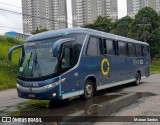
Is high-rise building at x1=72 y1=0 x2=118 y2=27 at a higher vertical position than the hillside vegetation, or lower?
A: higher

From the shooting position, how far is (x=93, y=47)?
42.8 ft

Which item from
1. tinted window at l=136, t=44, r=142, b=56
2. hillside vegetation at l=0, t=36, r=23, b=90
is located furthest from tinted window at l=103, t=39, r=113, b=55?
hillside vegetation at l=0, t=36, r=23, b=90

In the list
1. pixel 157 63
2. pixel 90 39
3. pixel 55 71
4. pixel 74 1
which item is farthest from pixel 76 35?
pixel 157 63

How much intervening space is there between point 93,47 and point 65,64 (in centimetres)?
255

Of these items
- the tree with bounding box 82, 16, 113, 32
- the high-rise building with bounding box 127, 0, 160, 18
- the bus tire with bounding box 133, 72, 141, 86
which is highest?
the high-rise building with bounding box 127, 0, 160, 18

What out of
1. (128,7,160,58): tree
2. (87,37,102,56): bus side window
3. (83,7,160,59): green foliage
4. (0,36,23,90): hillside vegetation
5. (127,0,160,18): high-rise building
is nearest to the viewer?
(87,37,102,56): bus side window

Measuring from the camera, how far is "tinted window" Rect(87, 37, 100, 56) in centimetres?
1268

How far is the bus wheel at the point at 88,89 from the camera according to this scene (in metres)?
12.3

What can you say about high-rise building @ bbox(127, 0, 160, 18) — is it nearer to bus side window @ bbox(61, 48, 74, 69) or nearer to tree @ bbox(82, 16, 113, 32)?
tree @ bbox(82, 16, 113, 32)

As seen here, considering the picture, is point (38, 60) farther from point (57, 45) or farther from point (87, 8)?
Answer: point (87, 8)

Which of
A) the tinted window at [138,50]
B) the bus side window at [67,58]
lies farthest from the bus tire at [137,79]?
the bus side window at [67,58]

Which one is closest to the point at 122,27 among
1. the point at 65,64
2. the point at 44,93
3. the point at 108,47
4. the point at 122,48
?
the point at 122,48

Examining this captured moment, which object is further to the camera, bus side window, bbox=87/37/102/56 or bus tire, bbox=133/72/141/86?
bus tire, bbox=133/72/141/86

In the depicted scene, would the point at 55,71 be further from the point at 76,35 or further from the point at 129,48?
the point at 129,48
